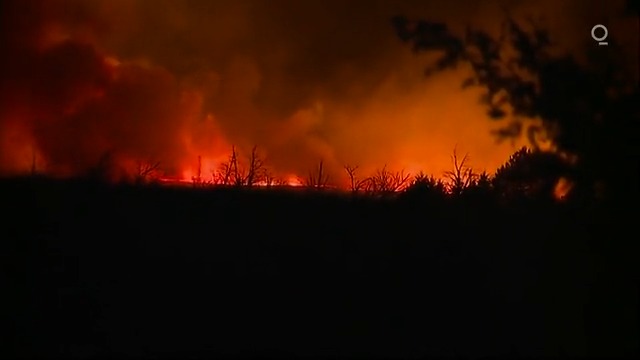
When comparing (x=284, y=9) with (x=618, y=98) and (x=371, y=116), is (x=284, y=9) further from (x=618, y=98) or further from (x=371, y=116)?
(x=618, y=98)

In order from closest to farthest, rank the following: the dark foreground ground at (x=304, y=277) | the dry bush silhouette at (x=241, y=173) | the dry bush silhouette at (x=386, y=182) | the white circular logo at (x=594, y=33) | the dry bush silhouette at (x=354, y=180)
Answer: the dark foreground ground at (x=304, y=277), the white circular logo at (x=594, y=33), the dry bush silhouette at (x=386, y=182), the dry bush silhouette at (x=241, y=173), the dry bush silhouette at (x=354, y=180)

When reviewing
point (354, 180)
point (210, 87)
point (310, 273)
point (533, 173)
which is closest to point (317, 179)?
point (354, 180)

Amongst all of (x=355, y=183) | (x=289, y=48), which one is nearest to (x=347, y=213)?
(x=355, y=183)

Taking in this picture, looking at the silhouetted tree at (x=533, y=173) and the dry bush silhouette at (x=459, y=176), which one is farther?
the dry bush silhouette at (x=459, y=176)

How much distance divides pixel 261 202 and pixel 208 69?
5.23m

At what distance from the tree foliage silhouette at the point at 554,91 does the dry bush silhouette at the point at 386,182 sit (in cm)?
231

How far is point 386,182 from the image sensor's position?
11.6 meters

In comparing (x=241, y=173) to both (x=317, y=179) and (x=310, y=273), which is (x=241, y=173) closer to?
(x=317, y=179)

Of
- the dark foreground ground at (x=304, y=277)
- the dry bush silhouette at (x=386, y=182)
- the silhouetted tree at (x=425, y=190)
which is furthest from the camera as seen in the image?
the dry bush silhouette at (x=386, y=182)

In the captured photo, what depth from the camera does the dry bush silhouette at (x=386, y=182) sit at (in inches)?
431

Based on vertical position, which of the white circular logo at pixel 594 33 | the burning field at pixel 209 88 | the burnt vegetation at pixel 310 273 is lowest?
the burnt vegetation at pixel 310 273

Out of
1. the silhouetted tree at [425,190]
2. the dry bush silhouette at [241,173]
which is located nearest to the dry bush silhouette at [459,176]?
the silhouetted tree at [425,190]

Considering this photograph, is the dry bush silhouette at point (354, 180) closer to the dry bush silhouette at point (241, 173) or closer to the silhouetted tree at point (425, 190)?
the silhouetted tree at point (425, 190)

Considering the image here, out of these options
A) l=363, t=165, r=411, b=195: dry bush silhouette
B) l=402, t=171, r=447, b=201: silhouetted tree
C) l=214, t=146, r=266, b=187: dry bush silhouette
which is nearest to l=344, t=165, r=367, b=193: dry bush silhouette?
l=363, t=165, r=411, b=195: dry bush silhouette
